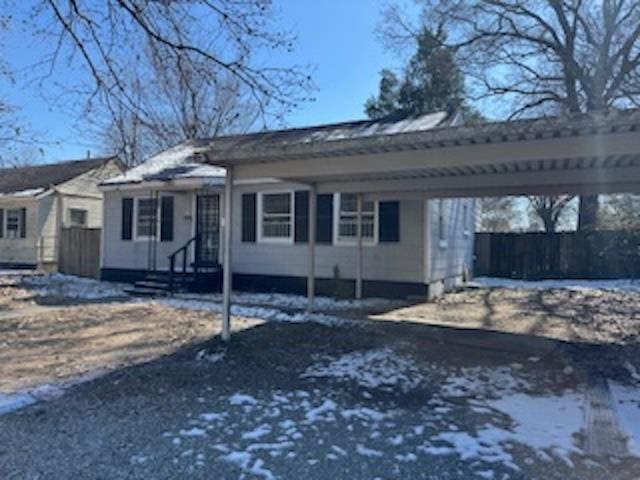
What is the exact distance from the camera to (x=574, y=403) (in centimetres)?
482

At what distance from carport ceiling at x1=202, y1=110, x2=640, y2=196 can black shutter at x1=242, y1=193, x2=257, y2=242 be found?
12.7 feet

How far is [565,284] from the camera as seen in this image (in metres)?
17.0

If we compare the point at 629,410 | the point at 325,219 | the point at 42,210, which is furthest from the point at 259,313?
the point at 42,210

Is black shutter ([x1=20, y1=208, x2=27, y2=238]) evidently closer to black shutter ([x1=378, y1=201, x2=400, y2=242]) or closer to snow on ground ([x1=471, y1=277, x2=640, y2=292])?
black shutter ([x1=378, y1=201, x2=400, y2=242])

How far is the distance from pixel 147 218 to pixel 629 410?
12.7 meters

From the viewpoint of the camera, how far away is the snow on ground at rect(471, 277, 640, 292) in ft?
52.0

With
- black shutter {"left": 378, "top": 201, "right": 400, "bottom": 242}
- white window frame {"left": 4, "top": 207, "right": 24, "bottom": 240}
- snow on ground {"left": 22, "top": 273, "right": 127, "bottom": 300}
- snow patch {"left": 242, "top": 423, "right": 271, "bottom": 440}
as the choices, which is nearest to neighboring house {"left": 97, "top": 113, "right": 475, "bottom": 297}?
black shutter {"left": 378, "top": 201, "right": 400, "bottom": 242}

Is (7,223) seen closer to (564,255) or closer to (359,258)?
(359,258)

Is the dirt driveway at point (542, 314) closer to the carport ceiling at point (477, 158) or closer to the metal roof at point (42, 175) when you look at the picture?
the carport ceiling at point (477, 158)

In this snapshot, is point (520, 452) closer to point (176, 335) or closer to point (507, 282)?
point (176, 335)

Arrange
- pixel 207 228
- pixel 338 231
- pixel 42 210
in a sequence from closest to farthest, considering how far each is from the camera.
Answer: pixel 338 231 → pixel 207 228 → pixel 42 210

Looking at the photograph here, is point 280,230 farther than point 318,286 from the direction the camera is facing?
Yes

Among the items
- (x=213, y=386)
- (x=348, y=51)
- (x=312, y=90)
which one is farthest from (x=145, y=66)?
(x=213, y=386)

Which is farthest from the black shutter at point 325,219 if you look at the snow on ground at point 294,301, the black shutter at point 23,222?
the black shutter at point 23,222
